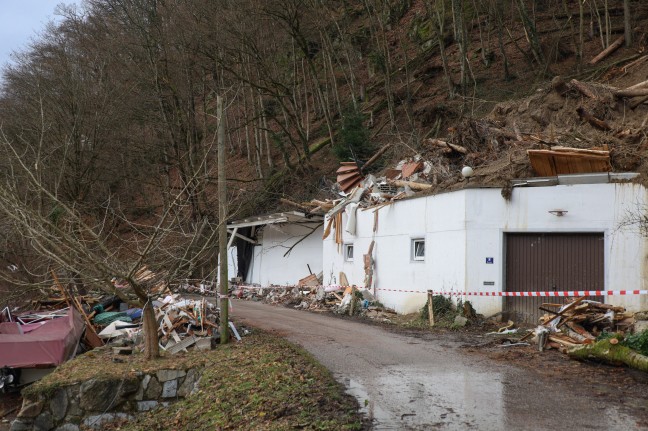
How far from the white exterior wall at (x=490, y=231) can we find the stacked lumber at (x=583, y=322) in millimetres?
2108

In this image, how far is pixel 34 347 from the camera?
1463 cm

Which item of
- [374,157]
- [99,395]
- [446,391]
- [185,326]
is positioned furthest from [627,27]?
[99,395]

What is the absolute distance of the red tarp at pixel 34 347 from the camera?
14.4 metres

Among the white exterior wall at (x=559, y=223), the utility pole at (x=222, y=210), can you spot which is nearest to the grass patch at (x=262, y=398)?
the utility pole at (x=222, y=210)

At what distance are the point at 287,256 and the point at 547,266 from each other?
49.6ft

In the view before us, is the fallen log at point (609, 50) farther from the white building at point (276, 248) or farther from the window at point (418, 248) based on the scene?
the window at point (418, 248)

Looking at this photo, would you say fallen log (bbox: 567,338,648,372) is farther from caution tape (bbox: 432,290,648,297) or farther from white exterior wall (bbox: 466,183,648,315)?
white exterior wall (bbox: 466,183,648,315)

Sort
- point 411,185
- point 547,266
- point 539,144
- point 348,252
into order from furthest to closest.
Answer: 1. point 348,252
2. point 411,185
3. point 539,144
4. point 547,266

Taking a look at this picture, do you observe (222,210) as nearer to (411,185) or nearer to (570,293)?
(570,293)

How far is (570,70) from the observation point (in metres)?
27.5

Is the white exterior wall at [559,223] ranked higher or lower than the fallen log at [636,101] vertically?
lower

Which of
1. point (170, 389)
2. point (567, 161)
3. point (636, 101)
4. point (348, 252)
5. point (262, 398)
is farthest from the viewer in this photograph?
point (348, 252)

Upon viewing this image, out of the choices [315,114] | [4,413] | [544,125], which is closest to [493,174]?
[544,125]

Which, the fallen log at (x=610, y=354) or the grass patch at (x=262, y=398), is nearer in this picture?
the grass patch at (x=262, y=398)
